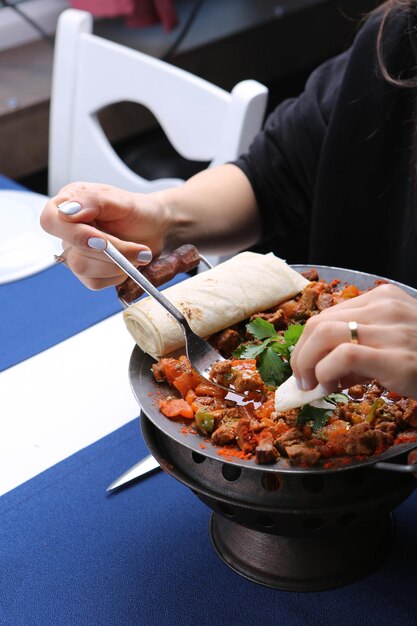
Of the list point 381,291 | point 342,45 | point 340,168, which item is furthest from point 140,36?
point 381,291

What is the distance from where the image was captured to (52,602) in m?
1.01

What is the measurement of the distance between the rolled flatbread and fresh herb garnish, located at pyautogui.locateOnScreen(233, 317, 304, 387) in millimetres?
58

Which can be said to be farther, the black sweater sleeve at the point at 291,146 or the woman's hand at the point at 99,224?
the black sweater sleeve at the point at 291,146

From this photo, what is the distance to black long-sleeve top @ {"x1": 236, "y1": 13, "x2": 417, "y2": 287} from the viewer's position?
1.49 m

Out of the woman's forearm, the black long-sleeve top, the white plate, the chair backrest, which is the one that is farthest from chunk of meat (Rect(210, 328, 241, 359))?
the chair backrest

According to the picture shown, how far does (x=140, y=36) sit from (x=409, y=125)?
1.75 meters

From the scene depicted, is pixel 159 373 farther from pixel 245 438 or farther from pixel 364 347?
pixel 364 347

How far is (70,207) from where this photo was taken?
116 centimetres

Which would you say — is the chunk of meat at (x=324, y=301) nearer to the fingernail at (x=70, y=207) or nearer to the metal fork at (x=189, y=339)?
the metal fork at (x=189, y=339)

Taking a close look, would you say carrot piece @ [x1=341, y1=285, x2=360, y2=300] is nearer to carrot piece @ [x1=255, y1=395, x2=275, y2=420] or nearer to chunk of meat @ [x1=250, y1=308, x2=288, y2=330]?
chunk of meat @ [x1=250, y1=308, x2=288, y2=330]

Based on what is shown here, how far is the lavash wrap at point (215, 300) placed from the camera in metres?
1.03

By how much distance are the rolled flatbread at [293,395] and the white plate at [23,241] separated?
87 centimetres

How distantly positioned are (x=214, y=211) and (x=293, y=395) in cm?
74

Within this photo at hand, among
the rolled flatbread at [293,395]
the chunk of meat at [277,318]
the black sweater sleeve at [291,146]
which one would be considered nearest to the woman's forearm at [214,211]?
the black sweater sleeve at [291,146]
